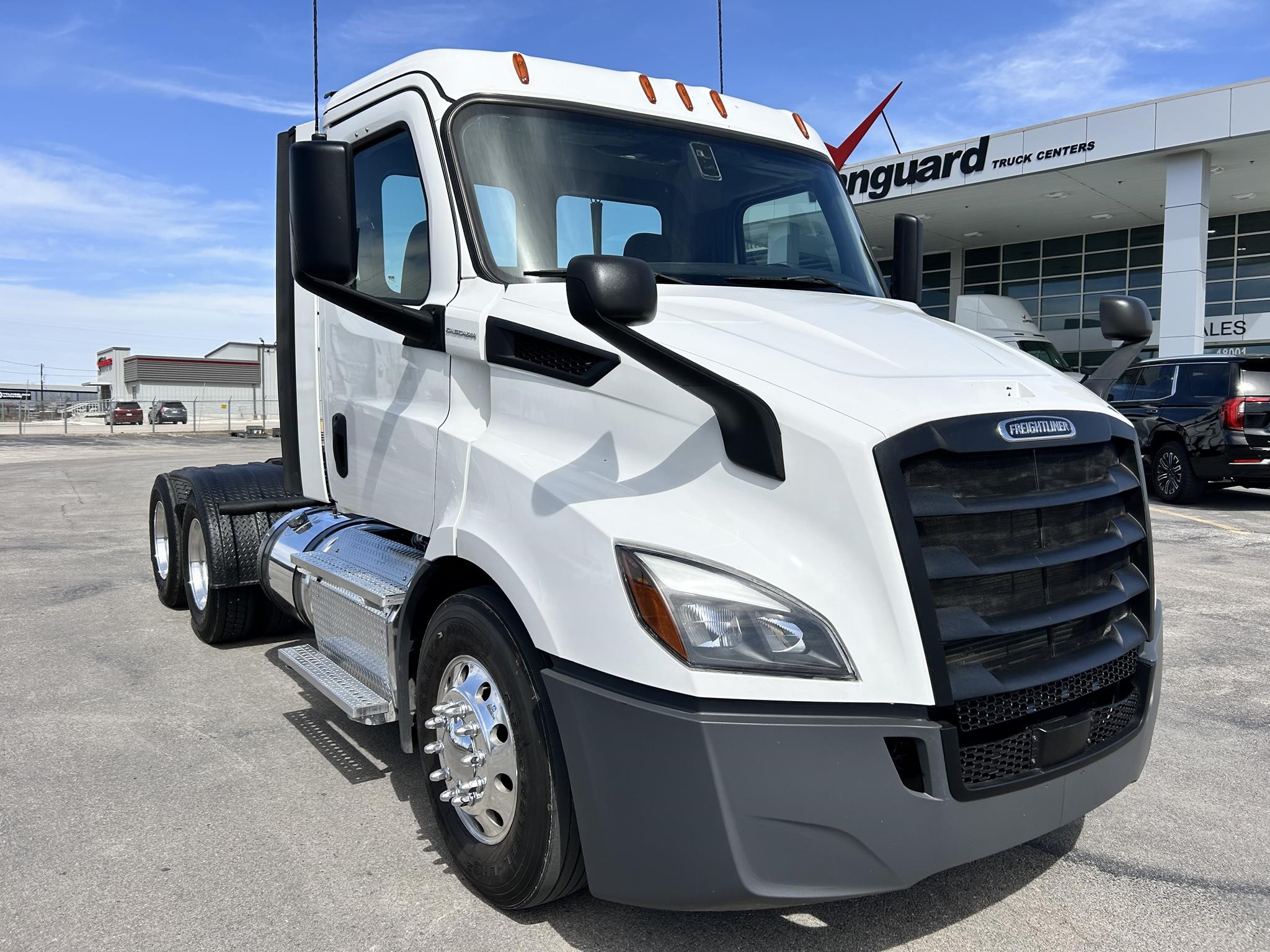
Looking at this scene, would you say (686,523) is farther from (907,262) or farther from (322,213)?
→ (907,262)

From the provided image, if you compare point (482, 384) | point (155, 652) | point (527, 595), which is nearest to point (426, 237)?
point (482, 384)

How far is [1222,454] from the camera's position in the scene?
41.4 feet

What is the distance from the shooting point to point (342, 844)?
3512 millimetres

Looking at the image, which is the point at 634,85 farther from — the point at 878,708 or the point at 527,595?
the point at 878,708

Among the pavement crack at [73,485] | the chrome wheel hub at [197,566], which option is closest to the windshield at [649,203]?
the chrome wheel hub at [197,566]

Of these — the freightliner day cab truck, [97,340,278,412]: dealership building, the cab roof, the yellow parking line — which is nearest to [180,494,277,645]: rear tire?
the freightliner day cab truck

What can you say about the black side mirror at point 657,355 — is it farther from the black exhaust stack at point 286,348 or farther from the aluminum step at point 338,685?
the black exhaust stack at point 286,348

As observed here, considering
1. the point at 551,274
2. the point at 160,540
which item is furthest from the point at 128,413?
the point at 551,274

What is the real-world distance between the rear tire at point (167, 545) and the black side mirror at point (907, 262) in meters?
4.53

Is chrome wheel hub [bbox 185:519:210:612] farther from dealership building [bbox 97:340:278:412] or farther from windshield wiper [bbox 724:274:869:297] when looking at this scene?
dealership building [bbox 97:340:278:412]

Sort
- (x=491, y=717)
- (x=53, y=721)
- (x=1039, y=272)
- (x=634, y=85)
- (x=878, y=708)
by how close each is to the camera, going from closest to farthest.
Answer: (x=878, y=708) < (x=491, y=717) < (x=634, y=85) < (x=53, y=721) < (x=1039, y=272)

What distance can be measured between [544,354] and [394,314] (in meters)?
0.74

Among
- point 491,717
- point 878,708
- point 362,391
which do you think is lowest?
point 491,717

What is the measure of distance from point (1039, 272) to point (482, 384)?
36.8 metres
